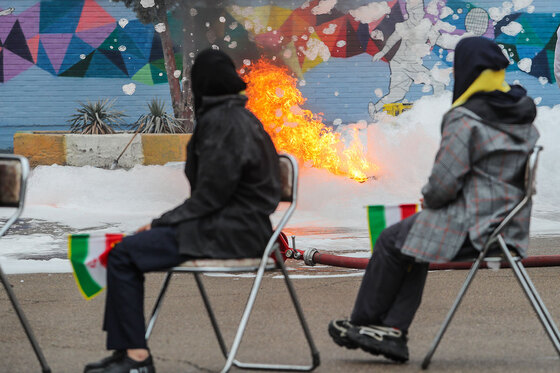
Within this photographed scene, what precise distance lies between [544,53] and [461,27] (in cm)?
177

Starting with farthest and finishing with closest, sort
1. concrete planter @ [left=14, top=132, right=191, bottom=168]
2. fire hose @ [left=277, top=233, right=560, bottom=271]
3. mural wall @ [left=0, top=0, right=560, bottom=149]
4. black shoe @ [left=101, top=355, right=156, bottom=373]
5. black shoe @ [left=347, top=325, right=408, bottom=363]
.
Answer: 1. mural wall @ [left=0, top=0, right=560, bottom=149]
2. concrete planter @ [left=14, top=132, right=191, bottom=168]
3. fire hose @ [left=277, top=233, right=560, bottom=271]
4. black shoe @ [left=347, top=325, right=408, bottom=363]
5. black shoe @ [left=101, top=355, right=156, bottom=373]

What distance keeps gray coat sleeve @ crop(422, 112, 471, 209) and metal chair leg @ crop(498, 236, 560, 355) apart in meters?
0.30

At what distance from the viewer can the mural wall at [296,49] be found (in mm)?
17094

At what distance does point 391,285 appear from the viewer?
3980mm

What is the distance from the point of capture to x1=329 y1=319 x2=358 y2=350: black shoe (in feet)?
13.0

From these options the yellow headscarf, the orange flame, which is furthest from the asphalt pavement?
the orange flame

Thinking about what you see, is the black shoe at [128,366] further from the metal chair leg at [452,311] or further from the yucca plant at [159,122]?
the yucca plant at [159,122]

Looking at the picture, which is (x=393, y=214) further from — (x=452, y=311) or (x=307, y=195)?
(x=307, y=195)

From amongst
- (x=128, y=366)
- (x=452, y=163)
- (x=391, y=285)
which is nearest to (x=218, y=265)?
(x=128, y=366)

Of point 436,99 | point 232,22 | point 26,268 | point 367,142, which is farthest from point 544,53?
point 26,268

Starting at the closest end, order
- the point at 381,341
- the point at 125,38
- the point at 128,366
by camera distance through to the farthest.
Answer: the point at 128,366
the point at 381,341
the point at 125,38

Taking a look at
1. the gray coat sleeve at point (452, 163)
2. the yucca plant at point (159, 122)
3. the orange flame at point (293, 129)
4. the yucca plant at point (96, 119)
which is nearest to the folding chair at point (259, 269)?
the gray coat sleeve at point (452, 163)

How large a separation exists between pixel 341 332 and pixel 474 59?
1360 mm

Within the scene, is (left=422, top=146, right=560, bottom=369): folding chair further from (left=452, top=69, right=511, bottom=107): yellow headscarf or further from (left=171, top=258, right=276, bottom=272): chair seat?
(left=171, top=258, right=276, bottom=272): chair seat
